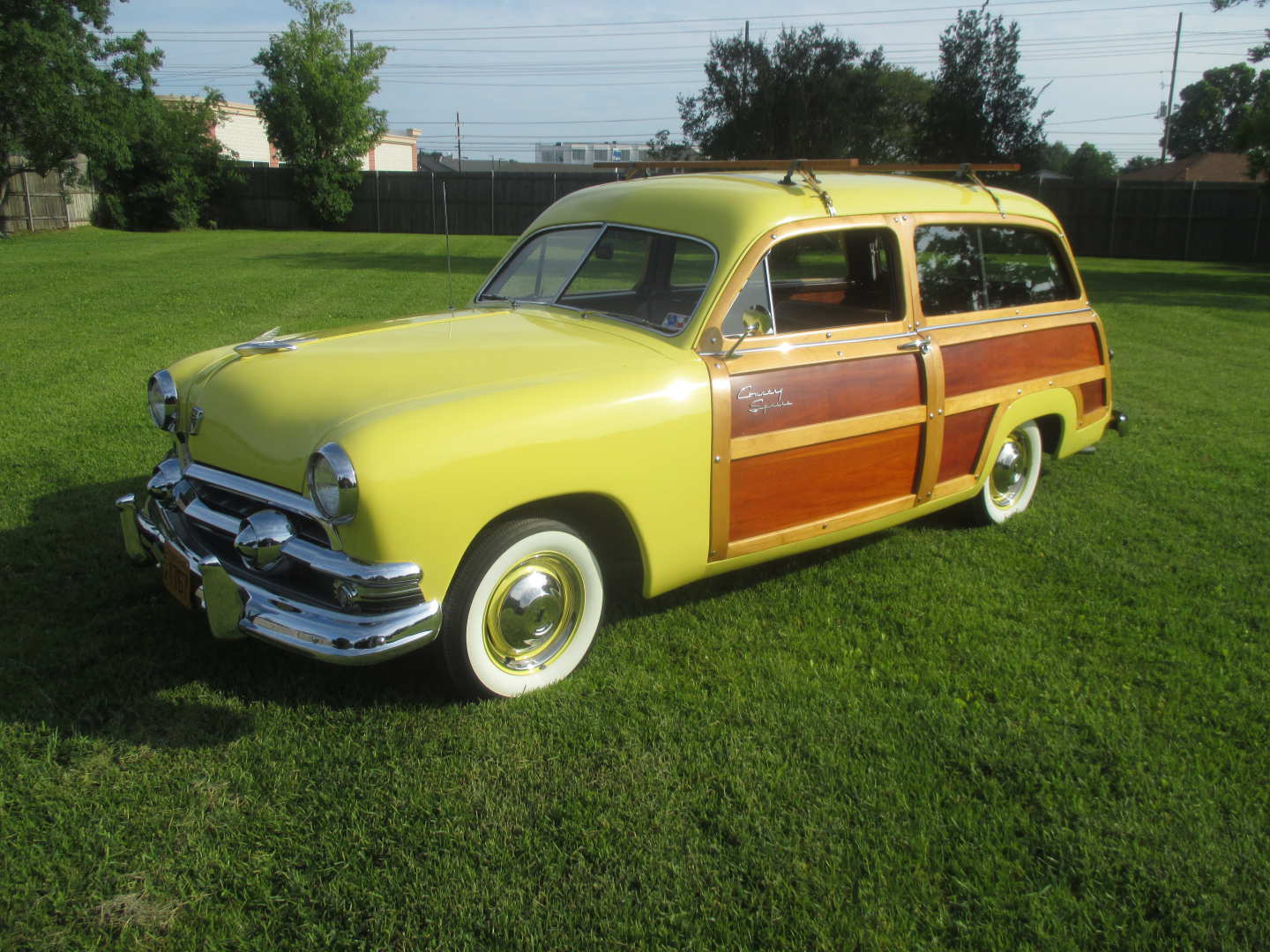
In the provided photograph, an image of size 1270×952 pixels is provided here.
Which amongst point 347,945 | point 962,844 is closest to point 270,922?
point 347,945

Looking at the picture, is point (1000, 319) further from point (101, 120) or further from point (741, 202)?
point (101, 120)

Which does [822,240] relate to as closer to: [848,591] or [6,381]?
[848,591]

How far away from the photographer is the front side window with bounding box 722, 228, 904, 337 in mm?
3938

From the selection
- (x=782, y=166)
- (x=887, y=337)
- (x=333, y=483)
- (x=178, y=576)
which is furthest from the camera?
(x=782, y=166)

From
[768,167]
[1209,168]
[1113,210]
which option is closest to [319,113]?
[1113,210]

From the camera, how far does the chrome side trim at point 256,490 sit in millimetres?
2986

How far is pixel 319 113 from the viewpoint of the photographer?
108 ft

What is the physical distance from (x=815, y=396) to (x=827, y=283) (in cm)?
117

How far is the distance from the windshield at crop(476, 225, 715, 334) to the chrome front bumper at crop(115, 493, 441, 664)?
1728 millimetres

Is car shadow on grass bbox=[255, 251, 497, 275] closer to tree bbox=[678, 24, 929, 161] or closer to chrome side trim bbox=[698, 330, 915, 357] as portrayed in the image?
tree bbox=[678, 24, 929, 161]

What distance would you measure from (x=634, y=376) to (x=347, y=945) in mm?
1993

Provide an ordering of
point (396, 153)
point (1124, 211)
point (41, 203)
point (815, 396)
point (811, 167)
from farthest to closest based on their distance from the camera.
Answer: point (396, 153)
point (41, 203)
point (1124, 211)
point (811, 167)
point (815, 396)

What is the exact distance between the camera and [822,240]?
14.2 ft

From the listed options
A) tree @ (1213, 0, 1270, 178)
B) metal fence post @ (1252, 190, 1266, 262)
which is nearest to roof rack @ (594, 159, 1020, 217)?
tree @ (1213, 0, 1270, 178)
